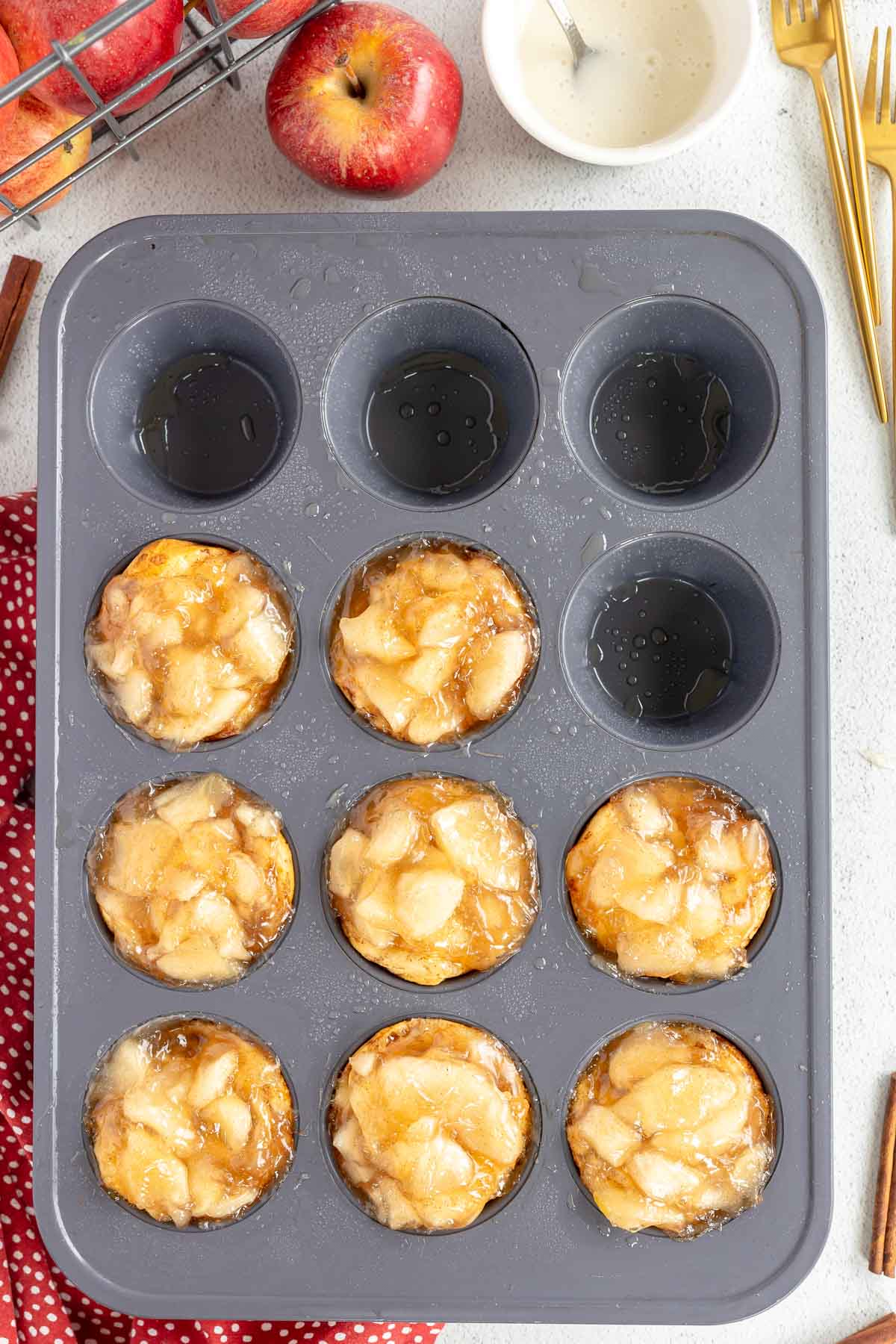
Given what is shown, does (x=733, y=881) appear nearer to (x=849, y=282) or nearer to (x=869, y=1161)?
(x=869, y=1161)

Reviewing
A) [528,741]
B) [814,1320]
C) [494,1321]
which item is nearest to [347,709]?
[528,741]

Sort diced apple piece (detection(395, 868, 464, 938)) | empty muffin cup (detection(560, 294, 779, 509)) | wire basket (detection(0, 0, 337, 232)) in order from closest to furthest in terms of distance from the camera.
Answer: wire basket (detection(0, 0, 337, 232))
diced apple piece (detection(395, 868, 464, 938))
empty muffin cup (detection(560, 294, 779, 509))

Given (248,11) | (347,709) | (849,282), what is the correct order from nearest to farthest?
(248,11), (347,709), (849,282)

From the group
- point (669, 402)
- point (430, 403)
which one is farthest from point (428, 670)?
point (669, 402)

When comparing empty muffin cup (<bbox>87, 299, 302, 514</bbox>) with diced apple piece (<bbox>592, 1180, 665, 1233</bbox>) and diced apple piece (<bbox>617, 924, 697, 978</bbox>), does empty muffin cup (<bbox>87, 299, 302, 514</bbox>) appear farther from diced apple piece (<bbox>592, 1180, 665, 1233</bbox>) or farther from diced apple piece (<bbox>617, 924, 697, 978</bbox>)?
diced apple piece (<bbox>592, 1180, 665, 1233</bbox>)

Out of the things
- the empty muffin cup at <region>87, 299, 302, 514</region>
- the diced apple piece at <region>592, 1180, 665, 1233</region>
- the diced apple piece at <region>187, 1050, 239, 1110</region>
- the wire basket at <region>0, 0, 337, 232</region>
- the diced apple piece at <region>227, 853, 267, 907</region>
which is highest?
the wire basket at <region>0, 0, 337, 232</region>

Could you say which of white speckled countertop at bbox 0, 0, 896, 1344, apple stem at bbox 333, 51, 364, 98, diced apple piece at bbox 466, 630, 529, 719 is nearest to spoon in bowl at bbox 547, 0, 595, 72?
white speckled countertop at bbox 0, 0, 896, 1344

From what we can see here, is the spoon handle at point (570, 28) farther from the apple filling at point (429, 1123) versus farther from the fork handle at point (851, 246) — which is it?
the apple filling at point (429, 1123)
